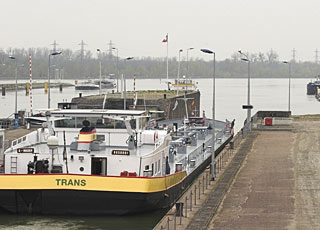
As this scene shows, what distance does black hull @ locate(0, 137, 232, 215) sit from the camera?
2623 cm

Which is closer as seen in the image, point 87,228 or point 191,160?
point 87,228

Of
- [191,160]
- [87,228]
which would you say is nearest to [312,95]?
[191,160]

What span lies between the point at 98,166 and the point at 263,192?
6.78m

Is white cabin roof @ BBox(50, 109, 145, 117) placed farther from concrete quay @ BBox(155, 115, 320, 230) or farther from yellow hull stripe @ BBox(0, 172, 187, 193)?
concrete quay @ BBox(155, 115, 320, 230)

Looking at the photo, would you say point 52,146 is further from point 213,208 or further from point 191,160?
point 191,160

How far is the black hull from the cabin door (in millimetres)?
1628

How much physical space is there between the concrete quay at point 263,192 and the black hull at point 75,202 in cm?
173

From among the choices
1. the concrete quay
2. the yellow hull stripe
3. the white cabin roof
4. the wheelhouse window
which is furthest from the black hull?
the wheelhouse window

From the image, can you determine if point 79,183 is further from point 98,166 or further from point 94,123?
point 94,123

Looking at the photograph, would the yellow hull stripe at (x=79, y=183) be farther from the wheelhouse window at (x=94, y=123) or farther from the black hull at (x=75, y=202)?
the wheelhouse window at (x=94, y=123)

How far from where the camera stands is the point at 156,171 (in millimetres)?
29391

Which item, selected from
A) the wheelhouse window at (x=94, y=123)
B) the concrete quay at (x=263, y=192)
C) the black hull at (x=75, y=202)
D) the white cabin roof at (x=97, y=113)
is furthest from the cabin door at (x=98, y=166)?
Result: the concrete quay at (x=263, y=192)

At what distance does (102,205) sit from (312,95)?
519ft

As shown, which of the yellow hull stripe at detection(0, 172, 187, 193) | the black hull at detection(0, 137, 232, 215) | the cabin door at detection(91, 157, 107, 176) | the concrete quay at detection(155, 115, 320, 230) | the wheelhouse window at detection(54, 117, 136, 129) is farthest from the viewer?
the wheelhouse window at detection(54, 117, 136, 129)
